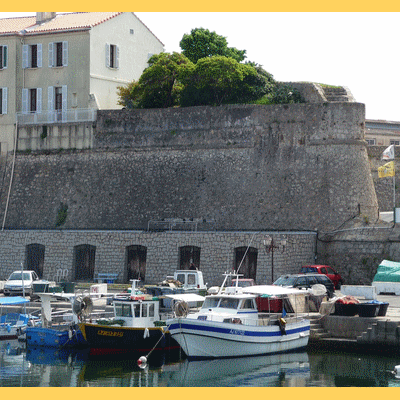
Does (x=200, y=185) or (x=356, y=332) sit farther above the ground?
(x=200, y=185)

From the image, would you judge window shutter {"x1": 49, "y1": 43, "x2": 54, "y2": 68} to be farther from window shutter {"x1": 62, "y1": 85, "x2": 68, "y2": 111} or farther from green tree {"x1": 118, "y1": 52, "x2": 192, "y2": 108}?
green tree {"x1": 118, "y1": 52, "x2": 192, "y2": 108}

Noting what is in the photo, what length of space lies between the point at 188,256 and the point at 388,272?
886 cm

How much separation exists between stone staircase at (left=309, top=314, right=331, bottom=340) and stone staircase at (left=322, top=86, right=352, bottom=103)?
15175 mm

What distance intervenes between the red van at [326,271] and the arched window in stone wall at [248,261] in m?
2.53

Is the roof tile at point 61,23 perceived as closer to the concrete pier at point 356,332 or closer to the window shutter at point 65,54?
the window shutter at point 65,54

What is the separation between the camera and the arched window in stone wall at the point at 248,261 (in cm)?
3569

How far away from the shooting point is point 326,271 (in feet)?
112

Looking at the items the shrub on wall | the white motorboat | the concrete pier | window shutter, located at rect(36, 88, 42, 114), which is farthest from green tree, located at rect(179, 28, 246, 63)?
the concrete pier

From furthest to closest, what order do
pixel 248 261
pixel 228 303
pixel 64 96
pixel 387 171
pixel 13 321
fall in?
pixel 64 96 < pixel 387 171 < pixel 248 261 < pixel 13 321 < pixel 228 303

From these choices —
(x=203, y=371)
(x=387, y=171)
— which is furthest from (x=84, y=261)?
(x=203, y=371)

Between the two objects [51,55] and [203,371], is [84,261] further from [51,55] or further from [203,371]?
[203,371]

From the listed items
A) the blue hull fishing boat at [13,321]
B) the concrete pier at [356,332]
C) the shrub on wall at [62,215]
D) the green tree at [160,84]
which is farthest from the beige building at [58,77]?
the concrete pier at [356,332]

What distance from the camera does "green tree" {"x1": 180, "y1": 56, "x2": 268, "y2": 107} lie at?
40406 mm

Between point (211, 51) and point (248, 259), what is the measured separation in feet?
48.0
